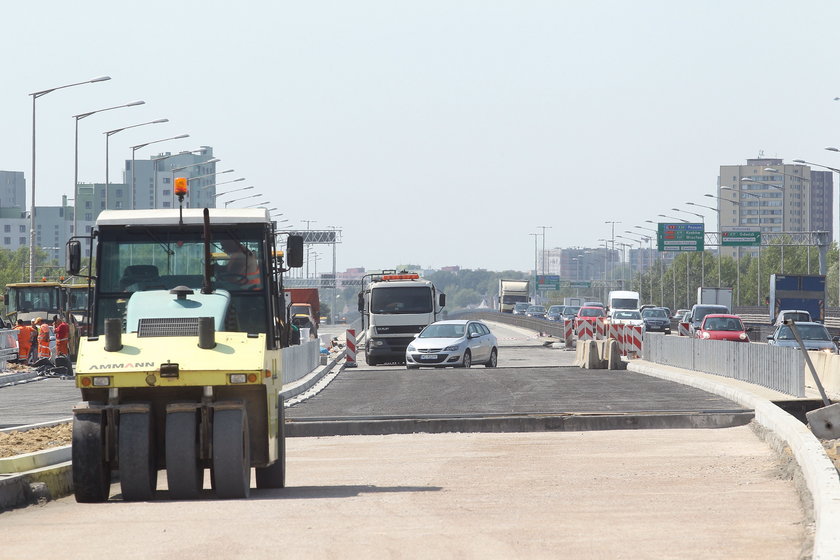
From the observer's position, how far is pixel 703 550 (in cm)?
950

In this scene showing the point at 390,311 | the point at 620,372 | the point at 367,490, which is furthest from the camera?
the point at 390,311

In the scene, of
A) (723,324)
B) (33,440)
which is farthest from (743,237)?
(33,440)

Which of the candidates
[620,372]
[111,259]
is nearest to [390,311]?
[620,372]

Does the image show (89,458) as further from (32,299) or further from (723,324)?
(32,299)

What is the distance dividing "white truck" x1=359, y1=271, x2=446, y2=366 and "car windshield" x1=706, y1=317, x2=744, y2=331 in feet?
35.7

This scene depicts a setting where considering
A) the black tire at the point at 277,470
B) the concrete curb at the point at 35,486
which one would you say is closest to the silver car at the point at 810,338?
the black tire at the point at 277,470

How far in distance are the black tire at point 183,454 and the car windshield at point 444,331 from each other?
2919 centimetres

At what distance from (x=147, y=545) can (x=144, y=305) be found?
390 cm

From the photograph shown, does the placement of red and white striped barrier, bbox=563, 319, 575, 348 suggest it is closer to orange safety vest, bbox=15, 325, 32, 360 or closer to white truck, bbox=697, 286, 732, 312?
white truck, bbox=697, 286, 732, 312

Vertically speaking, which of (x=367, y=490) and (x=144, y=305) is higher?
(x=144, y=305)

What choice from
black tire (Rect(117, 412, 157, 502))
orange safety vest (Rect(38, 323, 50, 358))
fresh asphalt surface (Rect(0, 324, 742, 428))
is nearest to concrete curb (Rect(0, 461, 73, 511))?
black tire (Rect(117, 412, 157, 502))

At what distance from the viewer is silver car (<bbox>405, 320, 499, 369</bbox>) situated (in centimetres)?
4103

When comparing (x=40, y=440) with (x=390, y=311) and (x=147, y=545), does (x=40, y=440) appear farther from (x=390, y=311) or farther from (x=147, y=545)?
(x=390, y=311)

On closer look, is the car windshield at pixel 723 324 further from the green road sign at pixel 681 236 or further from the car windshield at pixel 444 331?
the green road sign at pixel 681 236
